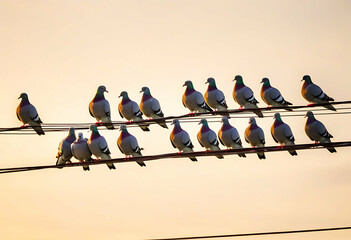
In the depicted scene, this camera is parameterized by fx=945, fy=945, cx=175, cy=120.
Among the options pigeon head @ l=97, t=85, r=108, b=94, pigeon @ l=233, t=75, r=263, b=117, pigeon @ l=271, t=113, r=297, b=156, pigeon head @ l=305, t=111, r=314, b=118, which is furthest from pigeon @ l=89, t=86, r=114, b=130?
pigeon head @ l=305, t=111, r=314, b=118

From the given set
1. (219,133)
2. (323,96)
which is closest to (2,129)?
(219,133)

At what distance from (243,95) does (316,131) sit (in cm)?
392

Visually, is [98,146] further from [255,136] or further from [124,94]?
[255,136]

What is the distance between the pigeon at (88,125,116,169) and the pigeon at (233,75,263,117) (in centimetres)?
532

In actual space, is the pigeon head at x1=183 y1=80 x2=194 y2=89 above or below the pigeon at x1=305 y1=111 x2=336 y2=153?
above

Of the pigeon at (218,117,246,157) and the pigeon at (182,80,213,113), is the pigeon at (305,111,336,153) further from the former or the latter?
the pigeon at (182,80,213,113)

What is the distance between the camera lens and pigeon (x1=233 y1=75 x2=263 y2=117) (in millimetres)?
32000

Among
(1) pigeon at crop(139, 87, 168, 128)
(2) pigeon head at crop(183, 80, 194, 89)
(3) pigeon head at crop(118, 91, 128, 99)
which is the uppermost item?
(2) pigeon head at crop(183, 80, 194, 89)

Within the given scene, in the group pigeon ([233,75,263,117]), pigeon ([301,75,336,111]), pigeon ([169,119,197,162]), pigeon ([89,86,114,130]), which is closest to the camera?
pigeon ([301,75,336,111])

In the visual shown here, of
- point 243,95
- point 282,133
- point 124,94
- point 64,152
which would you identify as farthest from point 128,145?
point 282,133

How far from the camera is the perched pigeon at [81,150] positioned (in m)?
28.9

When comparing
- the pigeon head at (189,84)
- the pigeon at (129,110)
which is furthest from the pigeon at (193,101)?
the pigeon at (129,110)

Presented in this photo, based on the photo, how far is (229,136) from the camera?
30.5 meters

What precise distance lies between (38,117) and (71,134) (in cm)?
130
